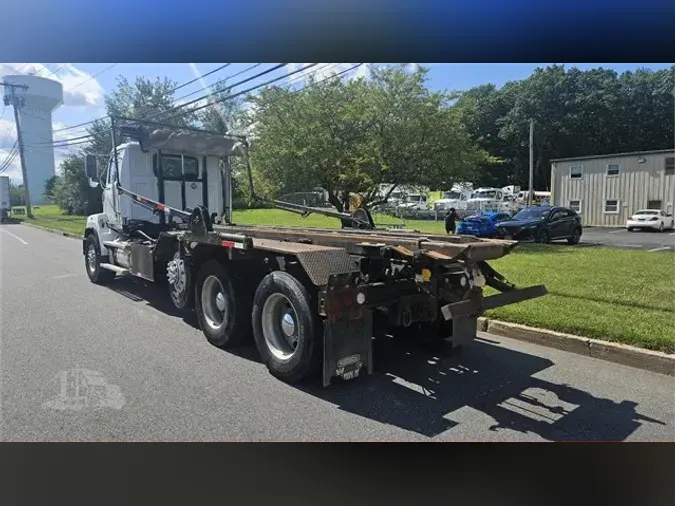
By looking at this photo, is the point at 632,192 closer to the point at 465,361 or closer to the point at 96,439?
the point at 465,361

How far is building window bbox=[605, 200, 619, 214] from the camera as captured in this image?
86.4ft

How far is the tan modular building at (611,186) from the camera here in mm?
24875

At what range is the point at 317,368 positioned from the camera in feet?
15.4

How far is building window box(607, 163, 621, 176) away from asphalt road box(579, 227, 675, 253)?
9.14ft

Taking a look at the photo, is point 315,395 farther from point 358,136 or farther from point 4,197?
point 4,197

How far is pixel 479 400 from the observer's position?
4.45 meters

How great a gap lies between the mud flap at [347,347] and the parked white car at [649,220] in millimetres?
24456

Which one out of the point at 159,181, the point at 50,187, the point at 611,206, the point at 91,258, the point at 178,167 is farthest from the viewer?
the point at 50,187

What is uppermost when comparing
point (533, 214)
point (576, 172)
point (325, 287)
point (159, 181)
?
point (576, 172)

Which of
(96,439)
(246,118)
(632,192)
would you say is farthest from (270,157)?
(632,192)

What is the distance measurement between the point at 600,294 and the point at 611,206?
830 inches

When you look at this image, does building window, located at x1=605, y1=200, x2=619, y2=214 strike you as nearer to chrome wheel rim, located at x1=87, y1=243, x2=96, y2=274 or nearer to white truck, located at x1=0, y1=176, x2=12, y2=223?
chrome wheel rim, located at x1=87, y1=243, x2=96, y2=274

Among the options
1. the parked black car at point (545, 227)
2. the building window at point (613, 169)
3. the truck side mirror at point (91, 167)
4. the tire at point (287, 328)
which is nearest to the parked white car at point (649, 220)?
the building window at point (613, 169)

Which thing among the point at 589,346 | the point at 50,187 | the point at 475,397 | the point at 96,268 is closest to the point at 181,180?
the point at 96,268
